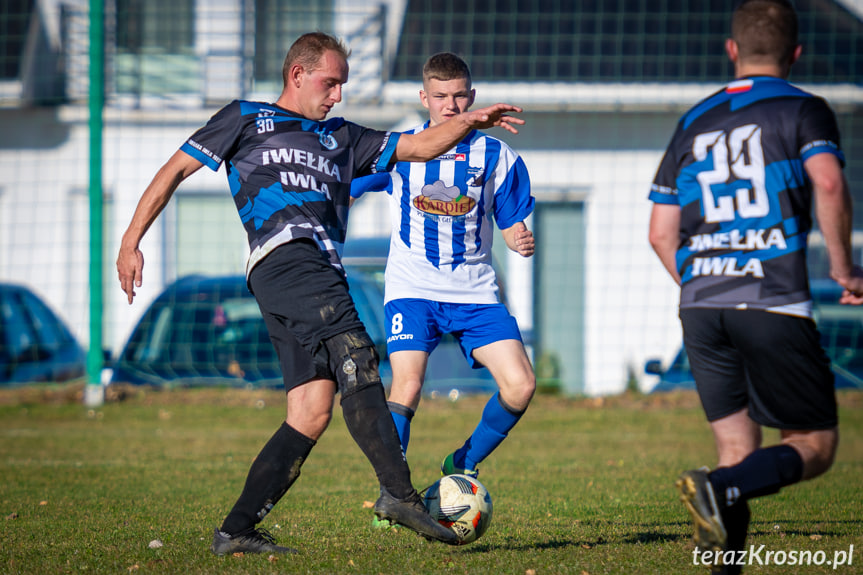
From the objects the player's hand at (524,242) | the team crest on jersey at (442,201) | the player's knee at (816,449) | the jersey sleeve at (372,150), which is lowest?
the player's knee at (816,449)

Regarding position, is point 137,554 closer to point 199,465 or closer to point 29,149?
point 199,465

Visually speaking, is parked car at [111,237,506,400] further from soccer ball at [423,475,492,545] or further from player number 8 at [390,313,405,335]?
soccer ball at [423,475,492,545]

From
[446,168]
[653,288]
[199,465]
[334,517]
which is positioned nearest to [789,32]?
[446,168]

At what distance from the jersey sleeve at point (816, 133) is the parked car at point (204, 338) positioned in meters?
6.99

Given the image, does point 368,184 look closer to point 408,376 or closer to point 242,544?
point 408,376

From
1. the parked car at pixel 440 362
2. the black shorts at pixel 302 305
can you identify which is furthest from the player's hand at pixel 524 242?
the parked car at pixel 440 362

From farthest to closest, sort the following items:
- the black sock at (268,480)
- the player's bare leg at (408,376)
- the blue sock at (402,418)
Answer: the player's bare leg at (408,376) → the blue sock at (402,418) → the black sock at (268,480)

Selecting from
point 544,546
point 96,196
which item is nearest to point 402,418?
point 544,546

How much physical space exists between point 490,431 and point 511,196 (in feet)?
4.21

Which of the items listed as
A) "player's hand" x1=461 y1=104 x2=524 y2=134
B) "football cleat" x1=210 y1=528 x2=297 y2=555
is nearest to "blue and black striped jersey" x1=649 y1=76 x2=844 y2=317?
"player's hand" x1=461 y1=104 x2=524 y2=134

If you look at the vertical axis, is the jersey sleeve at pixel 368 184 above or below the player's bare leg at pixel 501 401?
above

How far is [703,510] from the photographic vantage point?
10.2 feet

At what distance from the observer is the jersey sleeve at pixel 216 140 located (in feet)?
13.0

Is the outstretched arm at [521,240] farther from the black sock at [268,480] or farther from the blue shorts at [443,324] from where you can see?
the black sock at [268,480]
